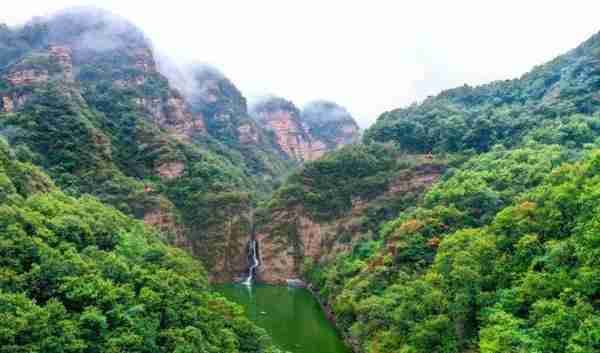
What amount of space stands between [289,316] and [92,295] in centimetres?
2214

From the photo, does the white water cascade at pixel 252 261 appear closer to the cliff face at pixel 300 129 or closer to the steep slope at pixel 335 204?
the steep slope at pixel 335 204

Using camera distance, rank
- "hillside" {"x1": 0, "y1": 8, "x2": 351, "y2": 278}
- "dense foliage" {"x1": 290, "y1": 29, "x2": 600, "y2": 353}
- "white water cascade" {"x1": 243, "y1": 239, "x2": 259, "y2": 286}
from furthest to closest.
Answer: "white water cascade" {"x1": 243, "y1": 239, "x2": 259, "y2": 286}
"hillside" {"x1": 0, "y1": 8, "x2": 351, "y2": 278}
"dense foliage" {"x1": 290, "y1": 29, "x2": 600, "y2": 353}

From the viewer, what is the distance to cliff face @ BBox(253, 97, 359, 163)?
151 meters

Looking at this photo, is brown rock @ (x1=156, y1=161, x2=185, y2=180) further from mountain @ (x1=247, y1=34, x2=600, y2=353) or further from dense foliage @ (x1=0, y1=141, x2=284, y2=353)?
dense foliage @ (x1=0, y1=141, x2=284, y2=353)

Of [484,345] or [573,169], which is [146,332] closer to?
[484,345]

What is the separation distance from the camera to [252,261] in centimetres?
5584

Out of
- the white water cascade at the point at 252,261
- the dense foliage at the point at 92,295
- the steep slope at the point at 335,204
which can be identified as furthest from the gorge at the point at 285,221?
the white water cascade at the point at 252,261

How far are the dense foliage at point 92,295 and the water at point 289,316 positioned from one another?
26.0 ft

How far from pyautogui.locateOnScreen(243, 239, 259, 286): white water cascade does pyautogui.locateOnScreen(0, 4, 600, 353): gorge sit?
501 millimetres

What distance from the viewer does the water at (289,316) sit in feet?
101

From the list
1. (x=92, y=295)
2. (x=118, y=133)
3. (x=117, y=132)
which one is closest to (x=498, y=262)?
(x=92, y=295)

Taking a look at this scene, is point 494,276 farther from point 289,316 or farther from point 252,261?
point 252,261

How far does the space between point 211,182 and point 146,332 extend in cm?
4394

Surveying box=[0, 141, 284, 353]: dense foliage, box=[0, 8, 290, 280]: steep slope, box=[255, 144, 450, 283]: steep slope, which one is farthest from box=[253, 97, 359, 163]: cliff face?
box=[0, 141, 284, 353]: dense foliage
